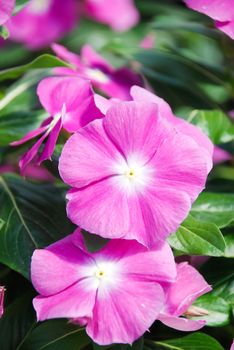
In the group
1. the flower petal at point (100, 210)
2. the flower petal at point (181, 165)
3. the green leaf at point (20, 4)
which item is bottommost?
the flower petal at point (100, 210)

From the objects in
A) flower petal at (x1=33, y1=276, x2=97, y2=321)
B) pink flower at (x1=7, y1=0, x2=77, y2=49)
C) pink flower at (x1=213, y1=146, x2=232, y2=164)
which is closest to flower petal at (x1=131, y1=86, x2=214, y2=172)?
flower petal at (x1=33, y1=276, x2=97, y2=321)

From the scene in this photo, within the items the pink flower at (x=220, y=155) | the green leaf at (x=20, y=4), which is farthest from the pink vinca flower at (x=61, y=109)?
the pink flower at (x=220, y=155)

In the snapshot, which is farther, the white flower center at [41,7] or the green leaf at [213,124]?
the white flower center at [41,7]

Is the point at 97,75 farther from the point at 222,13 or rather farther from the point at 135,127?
the point at 135,127

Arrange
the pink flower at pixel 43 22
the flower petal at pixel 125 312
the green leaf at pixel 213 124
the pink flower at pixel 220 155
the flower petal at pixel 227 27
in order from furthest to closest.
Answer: the pink flower at pixel 43 22, the pink flower at pixel 220 155, the green leaf at pixel 213 124, the flower petal at pixel 227 27, the flower petal at pixel 125 312

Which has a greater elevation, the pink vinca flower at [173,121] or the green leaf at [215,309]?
the pink vinca flower at [173,121]

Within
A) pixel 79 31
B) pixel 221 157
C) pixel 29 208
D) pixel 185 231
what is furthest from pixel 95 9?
pixel 185 231

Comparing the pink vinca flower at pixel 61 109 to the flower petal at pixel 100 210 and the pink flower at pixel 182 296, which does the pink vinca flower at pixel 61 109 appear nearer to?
the flower petal at pixel 100 210
